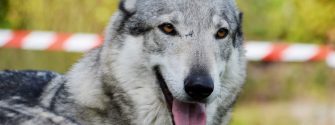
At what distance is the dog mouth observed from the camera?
569 cm

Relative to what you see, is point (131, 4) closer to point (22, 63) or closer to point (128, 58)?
point (128, 58)

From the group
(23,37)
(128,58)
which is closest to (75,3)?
(23,37)

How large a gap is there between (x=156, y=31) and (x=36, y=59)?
4969mm

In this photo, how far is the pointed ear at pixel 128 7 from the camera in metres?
6.00

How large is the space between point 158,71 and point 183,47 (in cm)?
24

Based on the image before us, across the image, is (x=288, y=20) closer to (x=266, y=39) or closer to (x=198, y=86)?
(x=266, y=39)

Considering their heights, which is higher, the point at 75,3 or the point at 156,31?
the point at 75,3

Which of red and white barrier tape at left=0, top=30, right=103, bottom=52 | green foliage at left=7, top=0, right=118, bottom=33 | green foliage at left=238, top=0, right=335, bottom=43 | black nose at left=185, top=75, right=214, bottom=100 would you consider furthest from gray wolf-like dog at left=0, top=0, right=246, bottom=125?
green foliage at left=238, top=0, right=335, bottom=43

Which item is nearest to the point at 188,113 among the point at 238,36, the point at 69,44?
the point at 238,36

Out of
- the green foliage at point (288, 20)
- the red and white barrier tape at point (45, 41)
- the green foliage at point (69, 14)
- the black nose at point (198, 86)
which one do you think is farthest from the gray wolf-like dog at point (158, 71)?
the green foliage at point (288, 20)

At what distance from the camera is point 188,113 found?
5695mm

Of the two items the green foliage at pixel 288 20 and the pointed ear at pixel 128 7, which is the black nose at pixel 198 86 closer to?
the pointed ear at pixel 128 7

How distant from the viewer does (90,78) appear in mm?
6148

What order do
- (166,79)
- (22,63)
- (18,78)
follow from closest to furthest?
(166,79)
(18,78)
(22,63)
